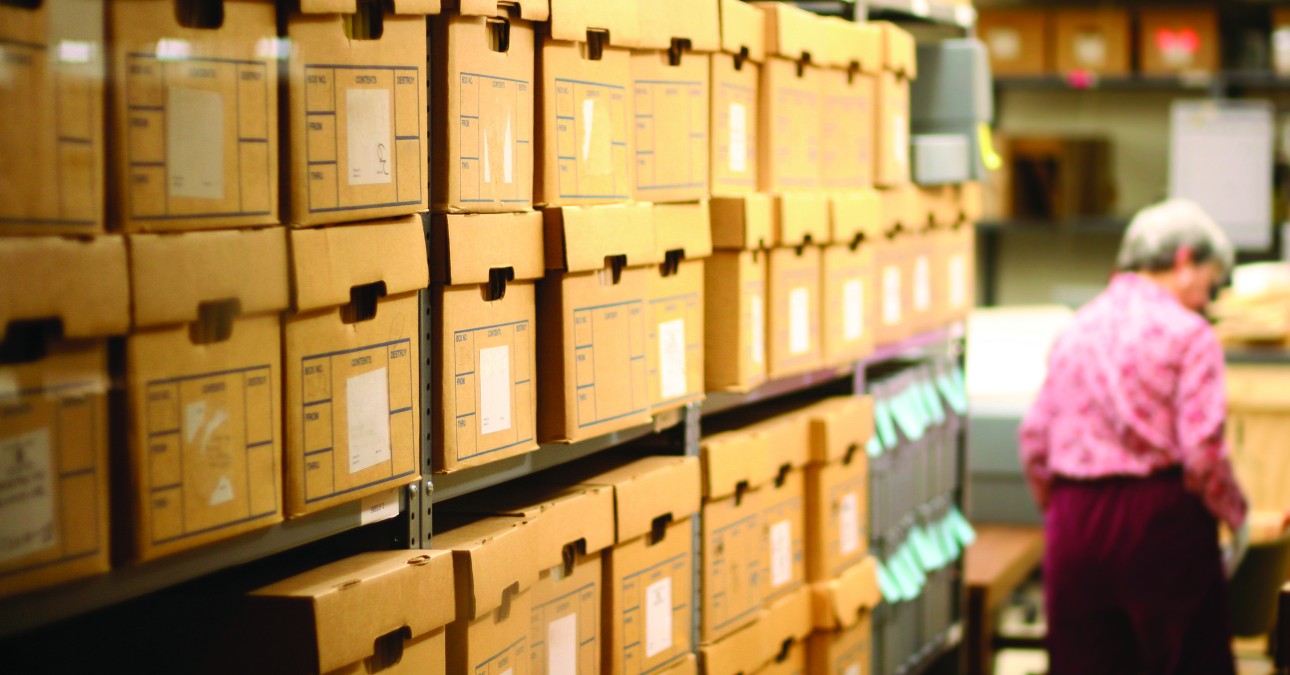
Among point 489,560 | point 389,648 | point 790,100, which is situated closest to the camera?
point 389,648

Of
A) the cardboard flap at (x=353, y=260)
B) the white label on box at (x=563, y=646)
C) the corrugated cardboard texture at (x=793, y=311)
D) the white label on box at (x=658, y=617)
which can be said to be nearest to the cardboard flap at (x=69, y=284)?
the cardboard flap at (x=353, y=260)

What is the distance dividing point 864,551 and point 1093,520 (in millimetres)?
711

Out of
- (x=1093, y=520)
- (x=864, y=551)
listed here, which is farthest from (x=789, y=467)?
(x=1093, y=520)

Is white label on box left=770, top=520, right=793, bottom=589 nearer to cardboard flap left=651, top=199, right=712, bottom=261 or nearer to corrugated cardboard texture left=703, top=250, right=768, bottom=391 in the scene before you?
corrugated cardboard texture left=703, top=250, right=768, bottom=391

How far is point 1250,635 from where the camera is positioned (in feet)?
12.8

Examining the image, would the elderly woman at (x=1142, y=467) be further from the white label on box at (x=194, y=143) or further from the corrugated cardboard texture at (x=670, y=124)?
the white label on box at (x=194, y=143)

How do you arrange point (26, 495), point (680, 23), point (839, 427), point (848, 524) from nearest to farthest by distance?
point (26, 495)
point (680, 23)
point (839, 427)
point (848, 524)

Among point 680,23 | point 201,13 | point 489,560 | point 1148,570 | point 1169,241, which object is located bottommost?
point 1148,570

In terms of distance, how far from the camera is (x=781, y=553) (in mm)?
2781

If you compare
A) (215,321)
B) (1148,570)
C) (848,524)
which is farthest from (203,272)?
(1148,570)

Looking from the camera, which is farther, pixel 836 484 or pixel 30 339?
pixel 836 484

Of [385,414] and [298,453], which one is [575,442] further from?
[298,453]

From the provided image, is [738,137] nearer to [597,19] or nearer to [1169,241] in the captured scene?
[597,19]

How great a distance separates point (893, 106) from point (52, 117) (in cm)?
229
